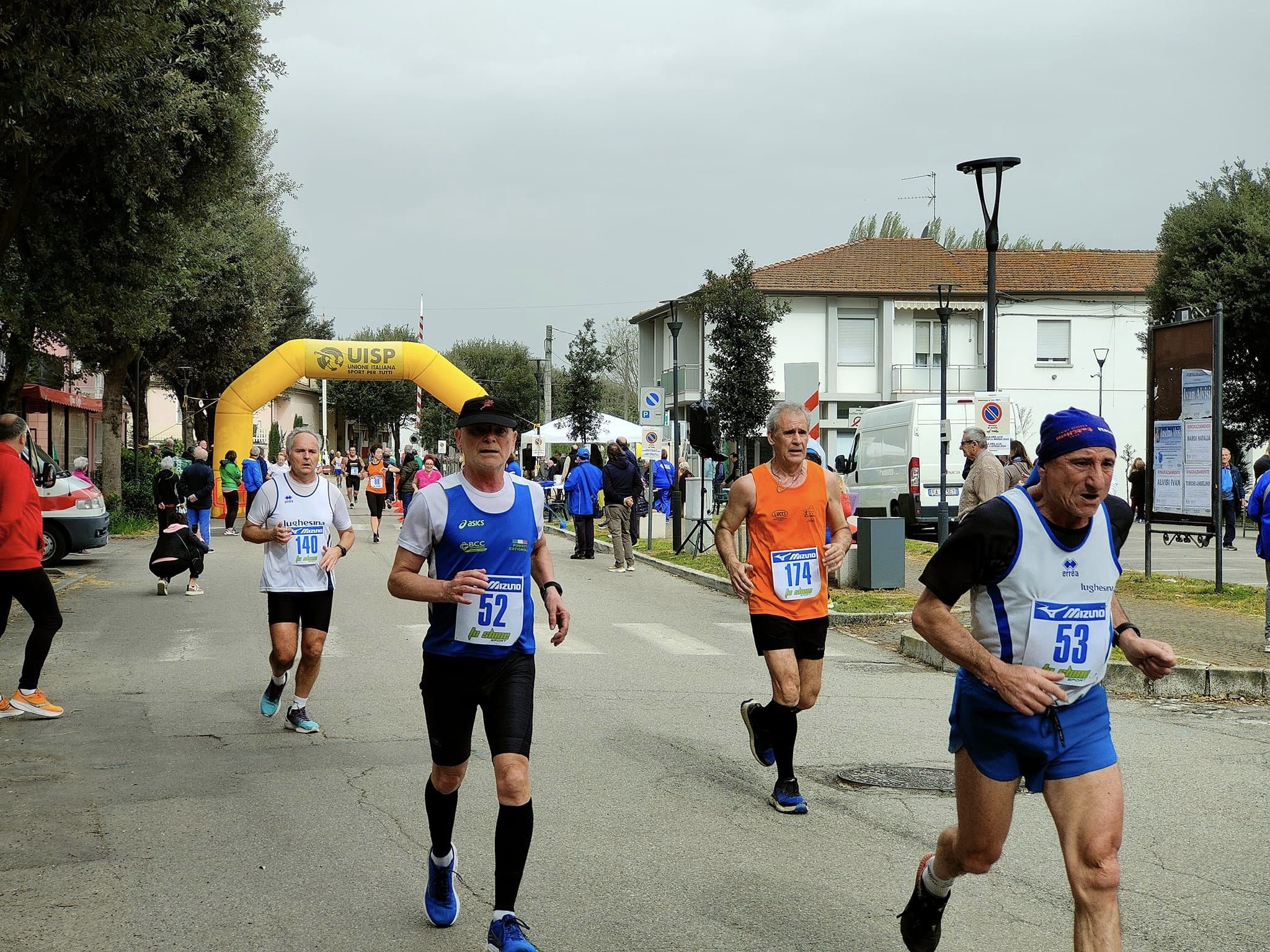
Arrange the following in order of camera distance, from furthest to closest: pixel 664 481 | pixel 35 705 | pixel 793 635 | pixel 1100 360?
1. pixel 1100 360
2. pixel 664 481
3. pixel 35 705
4. pixel 793 635

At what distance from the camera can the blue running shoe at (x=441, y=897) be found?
15.0 ft

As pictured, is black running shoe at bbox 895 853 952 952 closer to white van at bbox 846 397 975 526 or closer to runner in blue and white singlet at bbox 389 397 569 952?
runner in blue and white singlet at bbox 389 397 569 952

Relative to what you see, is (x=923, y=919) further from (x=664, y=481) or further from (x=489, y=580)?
(x=664, y=481)

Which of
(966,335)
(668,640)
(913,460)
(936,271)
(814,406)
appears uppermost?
(936,271)

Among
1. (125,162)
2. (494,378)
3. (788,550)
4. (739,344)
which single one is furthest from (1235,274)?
(494,378)

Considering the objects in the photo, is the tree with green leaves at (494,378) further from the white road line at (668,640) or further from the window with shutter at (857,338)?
the white road line at (668,640)

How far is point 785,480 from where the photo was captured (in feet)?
22.5

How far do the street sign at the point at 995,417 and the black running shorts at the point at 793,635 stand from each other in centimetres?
1064

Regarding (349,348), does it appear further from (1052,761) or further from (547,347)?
(1052,761)

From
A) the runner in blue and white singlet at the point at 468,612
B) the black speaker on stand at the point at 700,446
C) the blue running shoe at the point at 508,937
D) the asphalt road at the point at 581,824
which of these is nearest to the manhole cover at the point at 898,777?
the asphalt road at the point at 581,824

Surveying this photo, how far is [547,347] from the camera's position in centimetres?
4819

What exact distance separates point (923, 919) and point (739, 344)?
115 feet

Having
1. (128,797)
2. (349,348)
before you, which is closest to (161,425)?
(349,348)

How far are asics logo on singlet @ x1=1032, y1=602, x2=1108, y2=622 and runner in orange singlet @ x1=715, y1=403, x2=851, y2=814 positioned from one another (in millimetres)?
2831
